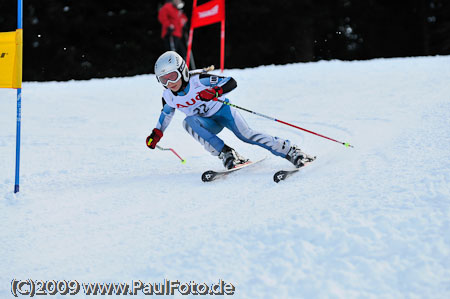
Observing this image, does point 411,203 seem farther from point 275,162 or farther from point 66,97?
point 66,97

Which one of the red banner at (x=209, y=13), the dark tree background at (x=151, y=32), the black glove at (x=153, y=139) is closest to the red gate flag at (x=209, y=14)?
the red banner at (x=209, y=13)

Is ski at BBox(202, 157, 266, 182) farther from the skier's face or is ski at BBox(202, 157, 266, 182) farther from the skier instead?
the skier's face

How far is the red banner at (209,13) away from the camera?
987cm

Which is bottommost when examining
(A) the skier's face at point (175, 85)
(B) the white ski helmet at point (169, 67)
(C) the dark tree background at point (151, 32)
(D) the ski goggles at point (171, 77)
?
(C) the dark tree background at point (151, 32)

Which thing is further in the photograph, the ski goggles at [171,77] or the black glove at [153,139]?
the black glove at [153,139]

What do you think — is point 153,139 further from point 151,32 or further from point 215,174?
point 151,32

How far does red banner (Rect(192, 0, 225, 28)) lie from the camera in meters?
9.87

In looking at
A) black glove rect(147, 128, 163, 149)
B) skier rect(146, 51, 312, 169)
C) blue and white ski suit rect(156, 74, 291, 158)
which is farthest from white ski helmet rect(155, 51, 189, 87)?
black glove rect(147, 128, 163, 149)

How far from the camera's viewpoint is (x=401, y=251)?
7.59 ft

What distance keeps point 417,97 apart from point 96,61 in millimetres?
15011

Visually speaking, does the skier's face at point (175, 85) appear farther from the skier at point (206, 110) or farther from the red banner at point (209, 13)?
the red banner at point (209, 13)

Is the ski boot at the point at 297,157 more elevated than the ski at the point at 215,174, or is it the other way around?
the ski boot at the point at 297,157

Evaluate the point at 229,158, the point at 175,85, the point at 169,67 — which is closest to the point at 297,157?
the point at 229,158

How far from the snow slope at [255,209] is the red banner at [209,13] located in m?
4.02
